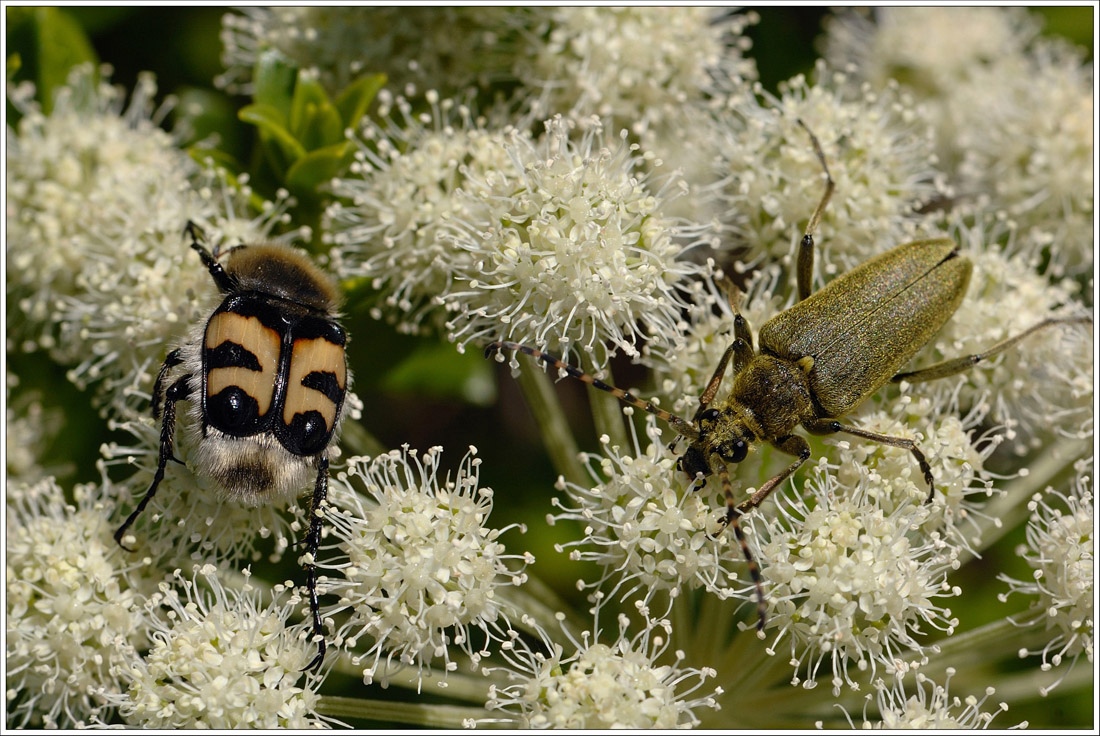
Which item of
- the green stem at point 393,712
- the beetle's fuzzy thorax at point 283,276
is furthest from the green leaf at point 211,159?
the green stem at point 393,712

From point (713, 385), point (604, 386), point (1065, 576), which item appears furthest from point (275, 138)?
point (1065, 576)

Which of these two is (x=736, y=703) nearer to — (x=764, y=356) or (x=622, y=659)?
(x=622, y=659)

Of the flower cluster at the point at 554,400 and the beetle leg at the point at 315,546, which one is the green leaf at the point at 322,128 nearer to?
the flower cluster at the point at 554,400

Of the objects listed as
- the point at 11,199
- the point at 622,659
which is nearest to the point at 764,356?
the point at 622,659

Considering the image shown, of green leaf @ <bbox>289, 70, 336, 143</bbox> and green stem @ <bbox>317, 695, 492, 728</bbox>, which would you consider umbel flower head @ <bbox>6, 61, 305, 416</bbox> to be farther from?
green stem @ <bbox>317, 695, 492, 728</bbox>

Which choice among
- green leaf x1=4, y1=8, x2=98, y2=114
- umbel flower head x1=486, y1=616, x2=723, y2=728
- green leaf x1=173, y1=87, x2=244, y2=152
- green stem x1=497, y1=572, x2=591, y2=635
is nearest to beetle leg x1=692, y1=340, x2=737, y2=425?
umbel flower head x1=486, y1=616, x2=723, y2=728

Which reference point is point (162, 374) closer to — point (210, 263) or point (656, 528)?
point (210, 263)
